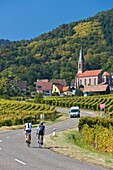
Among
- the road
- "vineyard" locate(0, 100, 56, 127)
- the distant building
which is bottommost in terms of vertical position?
the road

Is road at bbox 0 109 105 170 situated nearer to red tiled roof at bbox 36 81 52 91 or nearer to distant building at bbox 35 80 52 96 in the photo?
distant building at bbox 35 80 52 96

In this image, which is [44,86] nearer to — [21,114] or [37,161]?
[21,114]

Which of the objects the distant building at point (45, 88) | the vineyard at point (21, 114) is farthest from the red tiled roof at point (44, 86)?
the vineyard at point (21, 114)

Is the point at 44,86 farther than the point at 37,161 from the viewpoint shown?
Yes

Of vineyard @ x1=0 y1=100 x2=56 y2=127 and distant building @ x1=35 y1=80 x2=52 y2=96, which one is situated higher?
distant building @ x1=35 y1=80 x2=52 y2=96

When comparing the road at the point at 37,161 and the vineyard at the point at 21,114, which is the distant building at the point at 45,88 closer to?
the vineyard at the point at 21,114

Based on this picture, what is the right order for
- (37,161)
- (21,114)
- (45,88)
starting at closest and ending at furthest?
(37,161), (21,114), (45,88)

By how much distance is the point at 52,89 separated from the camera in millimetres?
142500

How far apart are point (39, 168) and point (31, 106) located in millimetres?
59742

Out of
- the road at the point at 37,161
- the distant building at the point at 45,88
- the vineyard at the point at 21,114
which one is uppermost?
the distant building at the point at 45,88

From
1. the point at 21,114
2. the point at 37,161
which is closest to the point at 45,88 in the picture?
the point at 21,114

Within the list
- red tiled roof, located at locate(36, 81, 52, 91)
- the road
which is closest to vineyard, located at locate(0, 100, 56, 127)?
the road

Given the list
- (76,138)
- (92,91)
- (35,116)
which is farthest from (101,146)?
(92,91)

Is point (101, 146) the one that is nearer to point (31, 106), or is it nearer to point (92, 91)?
point (31, 106)
